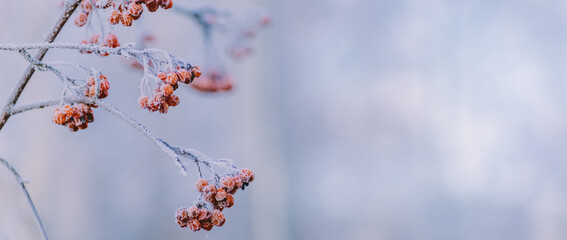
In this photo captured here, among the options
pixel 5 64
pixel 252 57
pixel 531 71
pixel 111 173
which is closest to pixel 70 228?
pixel 111 173

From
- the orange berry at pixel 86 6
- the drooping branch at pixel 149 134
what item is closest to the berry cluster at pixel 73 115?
the drooping branch at pixel 149 134

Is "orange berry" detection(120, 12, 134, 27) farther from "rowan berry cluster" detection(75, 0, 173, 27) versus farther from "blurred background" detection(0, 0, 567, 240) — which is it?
"blurred background" detection(0, 0, 567, 240)

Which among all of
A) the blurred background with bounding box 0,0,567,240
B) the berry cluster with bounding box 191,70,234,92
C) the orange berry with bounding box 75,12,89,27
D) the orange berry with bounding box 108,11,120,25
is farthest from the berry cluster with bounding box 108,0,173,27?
the blurred background with bounding box 0,0,567,240

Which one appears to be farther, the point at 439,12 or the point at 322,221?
the point at 322,221

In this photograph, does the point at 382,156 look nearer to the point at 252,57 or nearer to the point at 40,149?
the point at 252,57

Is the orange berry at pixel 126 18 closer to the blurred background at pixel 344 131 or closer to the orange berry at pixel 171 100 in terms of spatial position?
the orange berry at pixel 171 100

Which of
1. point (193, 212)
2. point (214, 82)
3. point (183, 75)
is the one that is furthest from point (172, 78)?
point (214, 82)

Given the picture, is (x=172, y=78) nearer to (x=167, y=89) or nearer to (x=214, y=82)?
(x=167, y=89)
